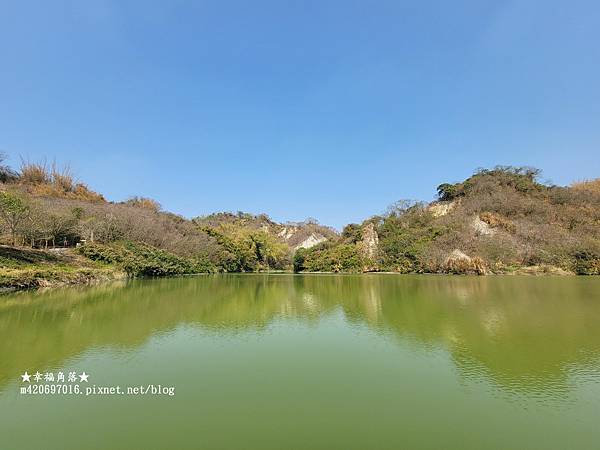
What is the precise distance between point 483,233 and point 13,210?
135ft

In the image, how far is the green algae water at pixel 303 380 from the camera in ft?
12.5

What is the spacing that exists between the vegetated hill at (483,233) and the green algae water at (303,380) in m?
24.7

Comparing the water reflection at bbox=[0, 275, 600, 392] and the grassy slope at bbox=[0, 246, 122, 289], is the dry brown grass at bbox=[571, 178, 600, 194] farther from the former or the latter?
the grassy slope at bbox=[0, 246, 122, 289]

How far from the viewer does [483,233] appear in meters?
38.4

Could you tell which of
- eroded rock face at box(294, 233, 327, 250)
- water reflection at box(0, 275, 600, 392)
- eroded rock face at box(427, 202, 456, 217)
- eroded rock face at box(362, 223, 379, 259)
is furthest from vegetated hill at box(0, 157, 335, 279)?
eroded rock face at box(427, 202, 456, 217)

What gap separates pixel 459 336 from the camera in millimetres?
8219

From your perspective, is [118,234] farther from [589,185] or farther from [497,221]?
[589,185]

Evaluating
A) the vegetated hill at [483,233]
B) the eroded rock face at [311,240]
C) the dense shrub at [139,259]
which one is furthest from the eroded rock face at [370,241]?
the eroded rock face at [311,240]

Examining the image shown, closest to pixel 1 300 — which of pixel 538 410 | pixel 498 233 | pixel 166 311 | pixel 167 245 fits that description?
pixel 166 311

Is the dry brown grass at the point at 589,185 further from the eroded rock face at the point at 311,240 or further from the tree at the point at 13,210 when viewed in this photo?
the tree at the point at 13,210

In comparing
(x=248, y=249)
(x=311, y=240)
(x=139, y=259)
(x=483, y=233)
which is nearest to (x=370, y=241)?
(x=483, y=233)

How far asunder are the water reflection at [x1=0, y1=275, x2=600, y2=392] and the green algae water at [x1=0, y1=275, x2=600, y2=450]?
0.19 ft

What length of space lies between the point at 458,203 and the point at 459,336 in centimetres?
4297

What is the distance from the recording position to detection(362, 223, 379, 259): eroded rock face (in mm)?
42156
